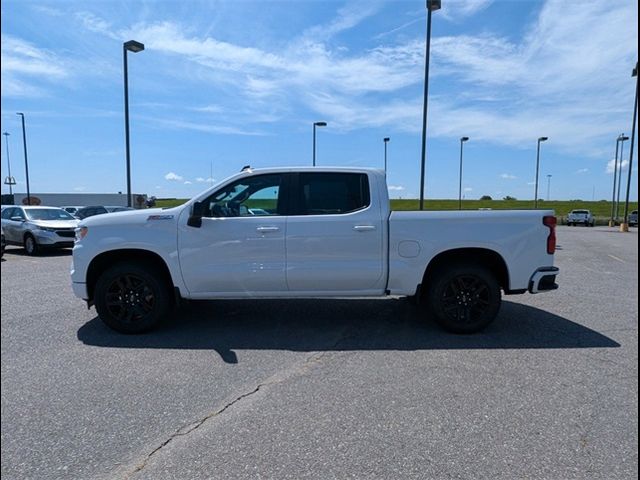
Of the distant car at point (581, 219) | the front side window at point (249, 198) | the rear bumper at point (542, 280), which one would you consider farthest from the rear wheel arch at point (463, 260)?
the distant car at point (581, 219)

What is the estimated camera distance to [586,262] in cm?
1240

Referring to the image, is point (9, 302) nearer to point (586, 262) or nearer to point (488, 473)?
point (488, 473)

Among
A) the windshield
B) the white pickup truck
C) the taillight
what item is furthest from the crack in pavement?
the windshield

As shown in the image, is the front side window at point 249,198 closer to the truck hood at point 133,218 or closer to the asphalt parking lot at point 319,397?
the truck hood at point 133,218

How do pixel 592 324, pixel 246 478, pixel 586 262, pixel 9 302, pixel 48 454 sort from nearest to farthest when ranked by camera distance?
pixel 246 478
pixel 48 454
pixel 592 324
pixel 9 302
pixel 586 262

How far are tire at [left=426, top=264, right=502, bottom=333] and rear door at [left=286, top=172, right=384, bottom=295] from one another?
2.29 ft

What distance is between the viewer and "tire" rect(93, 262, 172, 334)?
5246 mm

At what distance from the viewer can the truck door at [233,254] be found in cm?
521

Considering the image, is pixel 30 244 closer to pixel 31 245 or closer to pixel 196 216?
pixel 31 245

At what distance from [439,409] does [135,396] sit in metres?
2.36

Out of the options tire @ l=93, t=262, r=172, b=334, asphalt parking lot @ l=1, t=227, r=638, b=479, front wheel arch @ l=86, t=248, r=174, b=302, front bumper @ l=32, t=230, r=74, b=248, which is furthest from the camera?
front bumper @ l=32, t=230, r=74, b=248

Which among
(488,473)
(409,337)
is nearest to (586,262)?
(409,337)

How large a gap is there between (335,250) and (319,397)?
1991 mm

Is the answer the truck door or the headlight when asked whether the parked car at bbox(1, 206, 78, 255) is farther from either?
the truck door
